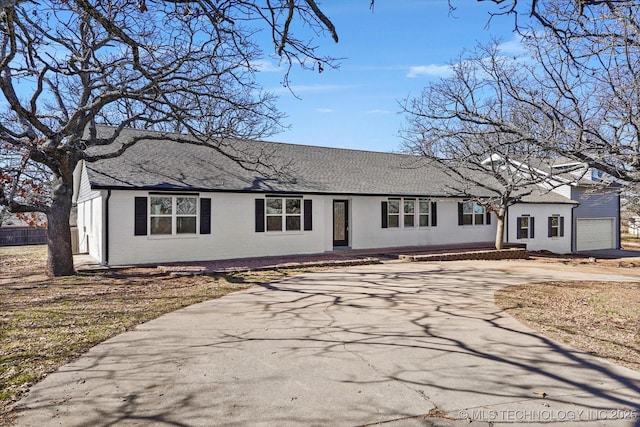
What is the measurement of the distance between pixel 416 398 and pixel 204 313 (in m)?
4.66

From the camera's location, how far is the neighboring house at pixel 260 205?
14.2 meters

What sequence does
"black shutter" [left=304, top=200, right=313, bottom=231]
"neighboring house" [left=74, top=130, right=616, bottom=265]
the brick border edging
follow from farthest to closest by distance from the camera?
1. "black shutter" [left=304, top=200, right=313, bottom=231]
2. the brick border edging
3. "neighboring house" [left=74, top=130, right=616, bottom=265]

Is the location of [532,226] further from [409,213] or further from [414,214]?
[409,213]

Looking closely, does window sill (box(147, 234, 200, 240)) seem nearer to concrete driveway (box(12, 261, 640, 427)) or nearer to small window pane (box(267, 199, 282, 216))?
small window pane (box(267, 199, 282, 216))

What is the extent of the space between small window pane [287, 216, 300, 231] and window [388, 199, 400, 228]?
4.70 meters

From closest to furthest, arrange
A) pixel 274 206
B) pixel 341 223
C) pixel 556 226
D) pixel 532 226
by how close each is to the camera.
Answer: pixel 274 206
pixel 341 223
pixel 532 226
pixel 556 226

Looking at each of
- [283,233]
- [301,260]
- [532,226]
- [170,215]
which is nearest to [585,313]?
[301,260]

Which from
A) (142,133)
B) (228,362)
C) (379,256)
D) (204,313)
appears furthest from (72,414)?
(142,133)

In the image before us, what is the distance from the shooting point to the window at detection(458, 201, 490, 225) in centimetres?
2173

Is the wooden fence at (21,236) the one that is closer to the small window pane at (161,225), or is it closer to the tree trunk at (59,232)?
the small window pane at (161,225)

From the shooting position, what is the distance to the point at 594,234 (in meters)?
28.6

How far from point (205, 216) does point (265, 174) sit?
134 inches

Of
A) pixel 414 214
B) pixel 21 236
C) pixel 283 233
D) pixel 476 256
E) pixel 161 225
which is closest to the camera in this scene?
pixel 161 225

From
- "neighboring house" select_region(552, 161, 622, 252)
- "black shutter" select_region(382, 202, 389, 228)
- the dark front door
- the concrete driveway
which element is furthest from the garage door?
the concrete driveway
